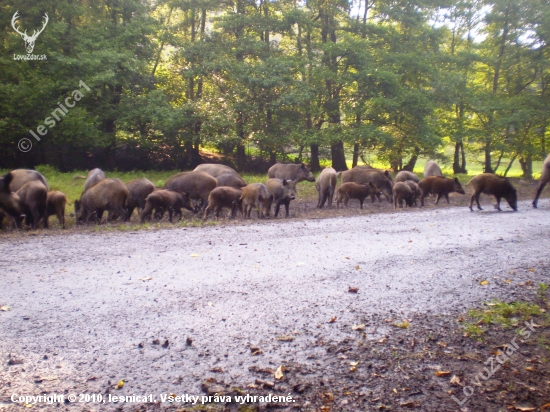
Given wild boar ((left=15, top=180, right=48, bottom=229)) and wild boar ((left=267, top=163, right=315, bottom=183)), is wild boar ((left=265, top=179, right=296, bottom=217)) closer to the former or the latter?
wild boar ((left=15, top=180, right=48, bottom=229))

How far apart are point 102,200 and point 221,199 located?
10.3 ft

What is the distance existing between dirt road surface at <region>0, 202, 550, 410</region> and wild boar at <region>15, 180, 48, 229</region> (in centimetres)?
208

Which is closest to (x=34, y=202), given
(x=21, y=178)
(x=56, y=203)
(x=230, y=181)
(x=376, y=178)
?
(x=56, y=203)

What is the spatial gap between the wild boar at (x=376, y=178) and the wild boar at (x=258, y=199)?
5.42 m

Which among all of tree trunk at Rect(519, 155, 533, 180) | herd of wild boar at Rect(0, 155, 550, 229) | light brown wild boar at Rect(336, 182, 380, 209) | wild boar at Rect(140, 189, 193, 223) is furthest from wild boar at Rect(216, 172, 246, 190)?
tree trunk at Rect(519, 155, 533, 180)

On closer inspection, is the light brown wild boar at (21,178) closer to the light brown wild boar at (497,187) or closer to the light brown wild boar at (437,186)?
the light brown wild boar at (437,186)

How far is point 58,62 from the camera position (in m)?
21.7

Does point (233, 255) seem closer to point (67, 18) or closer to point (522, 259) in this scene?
point (522, 259)

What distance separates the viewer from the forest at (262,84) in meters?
22.2

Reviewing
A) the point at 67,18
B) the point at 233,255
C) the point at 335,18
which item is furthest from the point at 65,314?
the point at 335,18

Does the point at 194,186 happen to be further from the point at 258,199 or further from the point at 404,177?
the point at 404,177

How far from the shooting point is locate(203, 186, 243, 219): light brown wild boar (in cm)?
1329

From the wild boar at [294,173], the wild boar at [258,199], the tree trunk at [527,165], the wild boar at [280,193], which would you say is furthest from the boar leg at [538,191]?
the tree trunk at [527,165]

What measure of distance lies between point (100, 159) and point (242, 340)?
2532cm
